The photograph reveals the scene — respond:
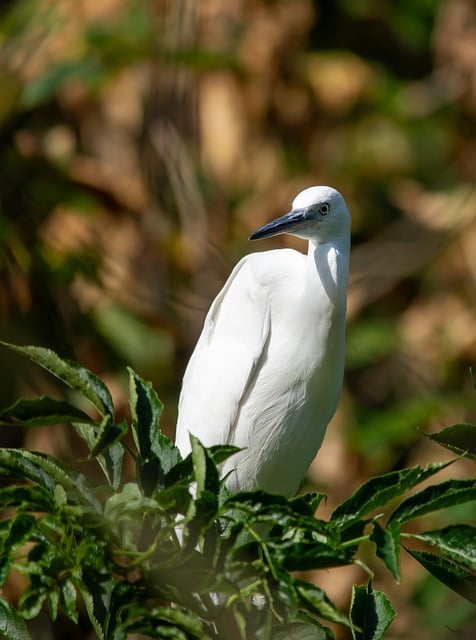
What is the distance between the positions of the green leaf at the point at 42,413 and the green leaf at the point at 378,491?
1.13ft

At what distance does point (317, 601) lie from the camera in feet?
3.85

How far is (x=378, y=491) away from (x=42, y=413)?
0.42m

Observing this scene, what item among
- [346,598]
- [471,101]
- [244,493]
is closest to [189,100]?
[471,101]

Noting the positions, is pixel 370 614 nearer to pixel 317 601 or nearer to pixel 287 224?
pixel 317 601

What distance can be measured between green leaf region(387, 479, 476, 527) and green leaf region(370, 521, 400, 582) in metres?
0.02

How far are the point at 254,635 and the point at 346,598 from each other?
9.73 ft

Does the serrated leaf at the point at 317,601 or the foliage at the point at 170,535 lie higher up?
the foliage at the point at 170,535

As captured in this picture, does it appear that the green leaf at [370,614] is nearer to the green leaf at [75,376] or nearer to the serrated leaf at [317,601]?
the serrated leaf at [317,601]

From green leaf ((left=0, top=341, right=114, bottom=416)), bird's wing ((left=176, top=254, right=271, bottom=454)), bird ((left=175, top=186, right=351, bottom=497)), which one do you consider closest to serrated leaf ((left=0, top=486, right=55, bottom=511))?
green leaf ((left=0, top=341, right=114, bottom=416))

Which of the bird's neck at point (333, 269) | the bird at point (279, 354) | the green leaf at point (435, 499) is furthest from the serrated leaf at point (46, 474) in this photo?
the bird's neck at point (333, 269)

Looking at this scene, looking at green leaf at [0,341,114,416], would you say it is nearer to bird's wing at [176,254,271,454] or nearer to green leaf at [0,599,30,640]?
green leaf at [0,599,30,640]

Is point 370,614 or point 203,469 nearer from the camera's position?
point 203,469

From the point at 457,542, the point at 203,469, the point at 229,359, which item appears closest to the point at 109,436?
the point at 203,469

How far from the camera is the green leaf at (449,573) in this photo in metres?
1.30
